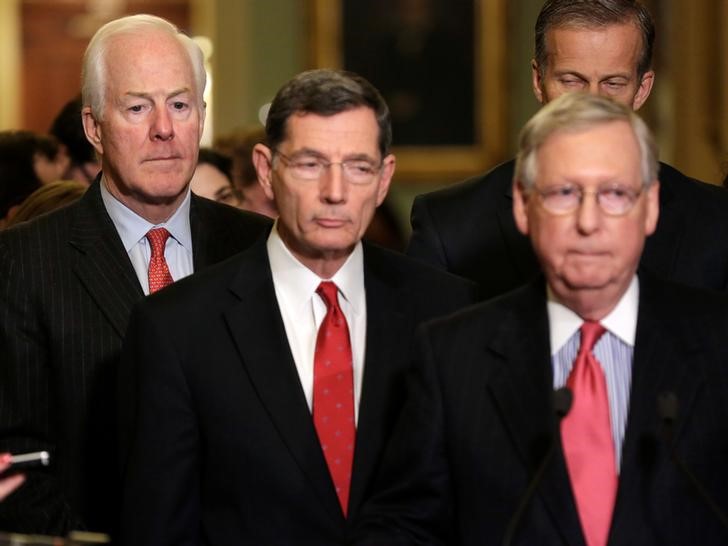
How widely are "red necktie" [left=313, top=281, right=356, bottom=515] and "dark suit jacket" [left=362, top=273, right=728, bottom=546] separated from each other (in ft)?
0.76

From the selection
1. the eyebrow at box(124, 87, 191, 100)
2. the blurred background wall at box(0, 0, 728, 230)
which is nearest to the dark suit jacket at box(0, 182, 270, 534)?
the eyebrow at box(124, 87, 191, 100)

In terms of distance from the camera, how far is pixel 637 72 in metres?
4.22

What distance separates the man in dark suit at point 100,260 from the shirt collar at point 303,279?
1.92 feet

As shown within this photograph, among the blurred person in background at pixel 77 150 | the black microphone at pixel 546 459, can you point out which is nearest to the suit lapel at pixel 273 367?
the black microphone at pixel 546 459

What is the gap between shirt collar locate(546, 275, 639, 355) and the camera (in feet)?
10.6

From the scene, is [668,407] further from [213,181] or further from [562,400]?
[213,181]

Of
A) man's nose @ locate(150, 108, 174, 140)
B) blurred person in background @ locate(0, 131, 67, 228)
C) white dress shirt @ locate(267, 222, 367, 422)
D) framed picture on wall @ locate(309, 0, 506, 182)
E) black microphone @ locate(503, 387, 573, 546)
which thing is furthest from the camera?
framed picture on wall @ locate(309, 0, 506, 182)

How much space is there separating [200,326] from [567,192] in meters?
0.94

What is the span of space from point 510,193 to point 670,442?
4.40ft

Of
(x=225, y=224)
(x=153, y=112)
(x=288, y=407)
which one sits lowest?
(x=288, y=407)

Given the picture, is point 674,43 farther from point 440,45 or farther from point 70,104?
point 70,104

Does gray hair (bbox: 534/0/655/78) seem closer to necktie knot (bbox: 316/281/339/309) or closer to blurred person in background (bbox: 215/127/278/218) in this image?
necktie knot (bbox: 316/281/339/309)

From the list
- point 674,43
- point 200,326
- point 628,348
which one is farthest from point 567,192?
point 674,43

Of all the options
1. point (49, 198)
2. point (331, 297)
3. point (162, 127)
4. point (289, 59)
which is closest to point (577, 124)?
point (331, 297)
